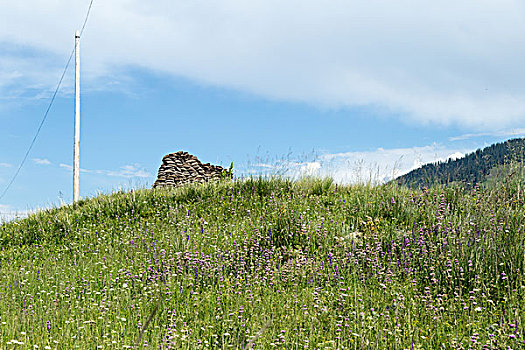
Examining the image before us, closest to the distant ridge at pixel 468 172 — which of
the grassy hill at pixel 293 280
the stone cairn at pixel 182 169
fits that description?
the grassy hill at pixel 293 280

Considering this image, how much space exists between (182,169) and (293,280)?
38.5 feet

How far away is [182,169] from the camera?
56.0ft

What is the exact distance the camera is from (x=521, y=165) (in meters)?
9.43

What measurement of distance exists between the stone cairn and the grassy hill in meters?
6.69

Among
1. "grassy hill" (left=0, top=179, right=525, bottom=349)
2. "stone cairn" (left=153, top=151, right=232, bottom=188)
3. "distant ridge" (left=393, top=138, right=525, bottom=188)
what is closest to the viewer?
"grassy hill" (left=0, top=179, right=525, bottom=349)

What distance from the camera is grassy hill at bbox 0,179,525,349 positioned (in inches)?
179

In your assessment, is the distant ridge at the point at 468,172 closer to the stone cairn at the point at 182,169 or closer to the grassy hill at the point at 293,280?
the grassy hill at the point at 293,280

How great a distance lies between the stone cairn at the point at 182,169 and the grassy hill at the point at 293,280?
6694 millimetres

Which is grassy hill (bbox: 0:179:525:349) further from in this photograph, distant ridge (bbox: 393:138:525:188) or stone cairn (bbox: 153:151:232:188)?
stone cairn (bbox: 153:151:232:188)

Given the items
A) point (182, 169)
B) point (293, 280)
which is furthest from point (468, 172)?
point (182, 169)

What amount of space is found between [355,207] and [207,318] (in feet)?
14.6

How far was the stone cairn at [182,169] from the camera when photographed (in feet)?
55.6

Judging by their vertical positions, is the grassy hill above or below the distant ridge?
below

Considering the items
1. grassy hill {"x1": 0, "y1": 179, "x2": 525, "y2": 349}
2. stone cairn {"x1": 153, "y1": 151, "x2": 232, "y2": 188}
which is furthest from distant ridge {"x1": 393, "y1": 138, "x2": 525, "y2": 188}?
stone cairn {"x1": 153, "y1": 151, "x2": 232, "y2": 188}
